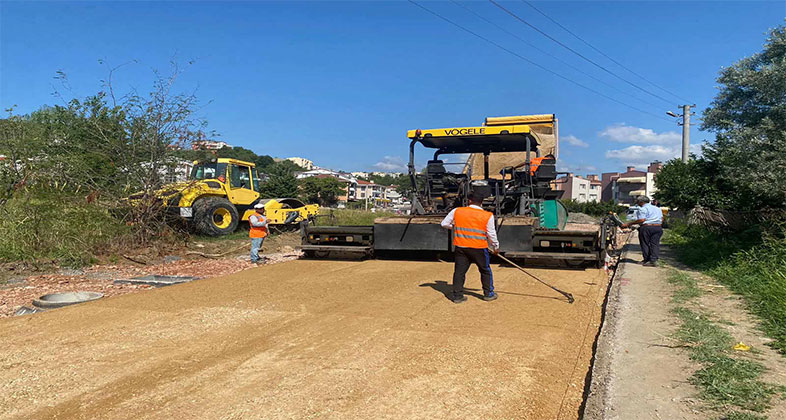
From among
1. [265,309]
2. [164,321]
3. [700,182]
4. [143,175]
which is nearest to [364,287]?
[265,309]

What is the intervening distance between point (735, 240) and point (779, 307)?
5221 millimetres

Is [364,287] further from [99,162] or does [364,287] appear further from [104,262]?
[99,162]

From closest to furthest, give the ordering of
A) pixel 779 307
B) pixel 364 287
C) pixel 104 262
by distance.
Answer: pixel 779 307
pixel 364 287
pixel 104 262

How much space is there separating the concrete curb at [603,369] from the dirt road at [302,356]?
0.13m

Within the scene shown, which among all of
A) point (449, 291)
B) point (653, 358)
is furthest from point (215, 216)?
point (653, 358)

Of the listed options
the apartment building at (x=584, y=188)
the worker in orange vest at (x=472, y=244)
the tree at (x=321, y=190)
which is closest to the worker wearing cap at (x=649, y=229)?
the worker in orange vest at (x=472, y=244)

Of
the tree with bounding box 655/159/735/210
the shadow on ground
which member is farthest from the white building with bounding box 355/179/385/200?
the shadow on ground

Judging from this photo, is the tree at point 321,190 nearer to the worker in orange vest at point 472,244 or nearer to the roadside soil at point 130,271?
the roadside soil at point 130,271

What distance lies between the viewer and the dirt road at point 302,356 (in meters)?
3.41

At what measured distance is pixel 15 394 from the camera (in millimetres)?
3602

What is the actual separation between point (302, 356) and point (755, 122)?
8.89 m

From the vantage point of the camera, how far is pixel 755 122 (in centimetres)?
912

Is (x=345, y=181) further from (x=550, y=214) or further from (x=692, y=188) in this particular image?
(x=550, y=214)

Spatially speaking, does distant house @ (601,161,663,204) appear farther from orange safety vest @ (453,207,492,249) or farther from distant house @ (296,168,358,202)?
orange safety vest @ (453,207,492,249)
